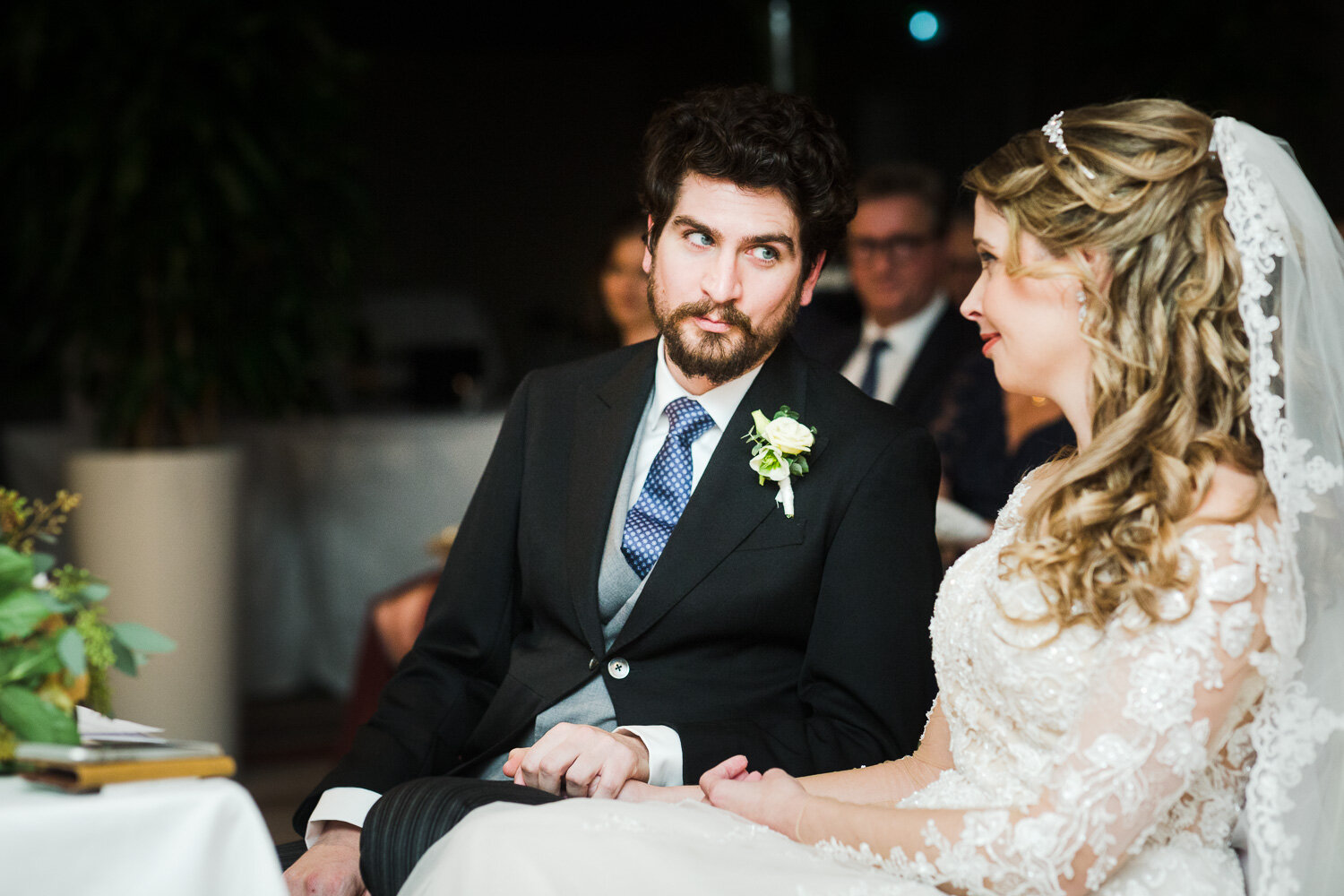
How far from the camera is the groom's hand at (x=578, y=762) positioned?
1591 millimetres

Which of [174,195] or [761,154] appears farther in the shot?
[174,195]

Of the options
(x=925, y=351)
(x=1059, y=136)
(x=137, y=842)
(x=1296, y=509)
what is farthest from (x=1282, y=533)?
(x=925, y=351)

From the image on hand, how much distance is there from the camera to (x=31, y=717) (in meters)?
1.16

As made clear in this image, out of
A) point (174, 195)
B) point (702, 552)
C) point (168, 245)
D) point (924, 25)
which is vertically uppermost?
point (924, 25)

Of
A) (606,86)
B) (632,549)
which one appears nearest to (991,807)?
(632,549)

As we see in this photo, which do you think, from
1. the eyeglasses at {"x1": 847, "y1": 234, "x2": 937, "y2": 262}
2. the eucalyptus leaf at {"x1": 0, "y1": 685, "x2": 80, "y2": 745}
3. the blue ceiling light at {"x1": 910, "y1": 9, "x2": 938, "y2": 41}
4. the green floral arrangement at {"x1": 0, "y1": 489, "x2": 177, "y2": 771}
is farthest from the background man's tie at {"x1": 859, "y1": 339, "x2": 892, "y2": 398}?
the blue ceiling light at {"x1": 910, "y1": 9, "x2": 938, "y2": 41}

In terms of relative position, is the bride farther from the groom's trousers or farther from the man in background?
the man in background

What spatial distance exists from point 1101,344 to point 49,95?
3403 millimetres

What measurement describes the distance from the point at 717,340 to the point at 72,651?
987 millimetres

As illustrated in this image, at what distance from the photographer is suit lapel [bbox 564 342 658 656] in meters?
1.86

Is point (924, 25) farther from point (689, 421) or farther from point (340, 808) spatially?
point (340, 808)

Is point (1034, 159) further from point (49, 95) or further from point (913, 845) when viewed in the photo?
point (49, 95)

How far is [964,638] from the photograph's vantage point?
150cm

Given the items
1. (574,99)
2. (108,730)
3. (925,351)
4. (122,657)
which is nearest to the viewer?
(122,657)
